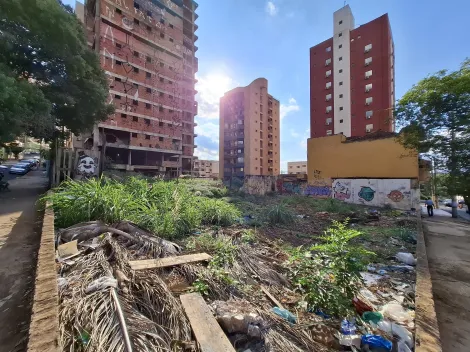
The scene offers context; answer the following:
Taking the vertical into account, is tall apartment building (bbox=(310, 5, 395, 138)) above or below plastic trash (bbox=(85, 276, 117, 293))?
above

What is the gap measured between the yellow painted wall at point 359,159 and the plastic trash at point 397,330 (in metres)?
15.2

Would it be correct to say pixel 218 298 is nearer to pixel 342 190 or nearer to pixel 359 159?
pixel 342 190

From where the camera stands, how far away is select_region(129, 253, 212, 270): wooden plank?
3.06 m

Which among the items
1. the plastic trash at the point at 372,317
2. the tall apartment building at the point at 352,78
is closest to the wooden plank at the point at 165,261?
the plastic trash at the point at 372,317

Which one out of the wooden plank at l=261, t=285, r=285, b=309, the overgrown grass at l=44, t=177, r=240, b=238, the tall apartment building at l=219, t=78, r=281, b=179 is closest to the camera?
the wooden plank at l=261, t=285, r=285, b=309

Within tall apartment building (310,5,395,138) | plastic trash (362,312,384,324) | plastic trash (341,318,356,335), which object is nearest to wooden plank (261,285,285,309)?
plastic trash (341,318,356,335)

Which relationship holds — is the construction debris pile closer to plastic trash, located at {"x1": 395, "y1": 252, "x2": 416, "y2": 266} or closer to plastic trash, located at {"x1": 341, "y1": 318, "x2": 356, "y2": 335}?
plastic trash, located at {"x1": 341, "y1": 318, "x2": 356, "y2": 335}

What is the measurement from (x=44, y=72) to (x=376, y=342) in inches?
623

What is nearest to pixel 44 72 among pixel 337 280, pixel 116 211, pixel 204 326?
pixel 116 211

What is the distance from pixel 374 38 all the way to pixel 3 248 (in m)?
39.8

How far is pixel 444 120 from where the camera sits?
10445mm

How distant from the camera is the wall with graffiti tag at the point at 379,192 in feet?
49.5

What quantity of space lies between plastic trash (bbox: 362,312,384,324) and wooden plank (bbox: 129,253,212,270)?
219 cm

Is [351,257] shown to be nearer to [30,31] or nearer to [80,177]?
[80,177]
